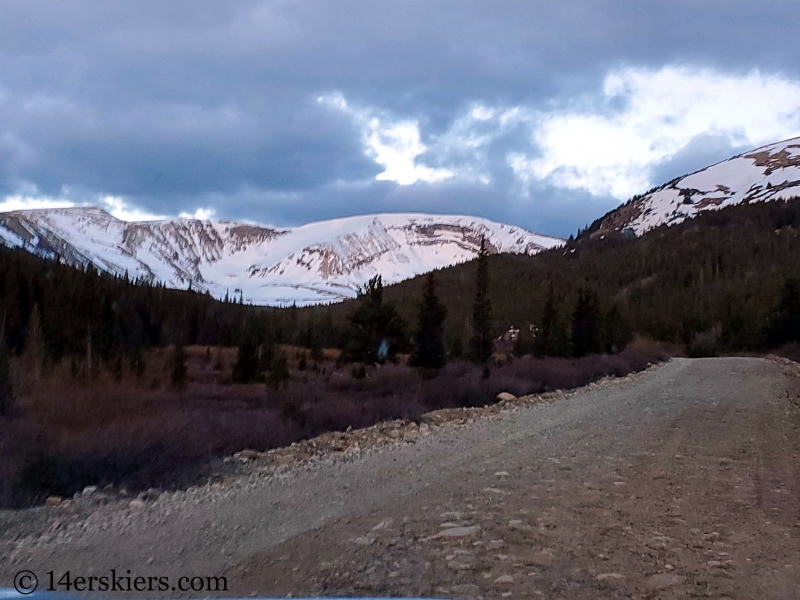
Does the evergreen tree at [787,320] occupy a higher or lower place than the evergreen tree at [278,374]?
higher

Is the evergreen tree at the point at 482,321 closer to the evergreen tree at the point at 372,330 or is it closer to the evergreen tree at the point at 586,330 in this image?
the evergreen tree at the point at 372,330

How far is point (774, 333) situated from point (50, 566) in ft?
192

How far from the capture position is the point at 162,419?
37.1ft

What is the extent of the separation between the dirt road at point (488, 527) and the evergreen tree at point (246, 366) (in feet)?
44.0

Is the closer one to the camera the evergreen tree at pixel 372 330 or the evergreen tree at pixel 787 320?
the evergreen tree at pixel 372 330

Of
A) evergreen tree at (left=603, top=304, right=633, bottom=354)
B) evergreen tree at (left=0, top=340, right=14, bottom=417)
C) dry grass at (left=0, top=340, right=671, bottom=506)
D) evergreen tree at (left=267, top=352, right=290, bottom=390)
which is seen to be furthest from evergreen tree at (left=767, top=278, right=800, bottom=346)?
evergreen tree at (left=0, top=340, right=14, bottom=417)

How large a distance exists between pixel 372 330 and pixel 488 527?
25.1 meters

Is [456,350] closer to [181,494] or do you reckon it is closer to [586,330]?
[586,330]

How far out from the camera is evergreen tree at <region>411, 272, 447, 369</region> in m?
28.3

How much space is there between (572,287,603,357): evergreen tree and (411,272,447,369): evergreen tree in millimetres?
17515

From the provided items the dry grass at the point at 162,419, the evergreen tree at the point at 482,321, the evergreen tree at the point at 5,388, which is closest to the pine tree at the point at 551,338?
the evergreen tree at the point at 482,321

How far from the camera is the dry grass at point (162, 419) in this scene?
27.2ft

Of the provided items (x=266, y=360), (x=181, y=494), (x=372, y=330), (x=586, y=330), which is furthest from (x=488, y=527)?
(x=586, y=330)

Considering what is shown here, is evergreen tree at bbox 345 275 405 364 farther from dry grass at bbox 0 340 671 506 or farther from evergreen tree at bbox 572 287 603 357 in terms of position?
evergreen tree at bbox 572 287 603 357
